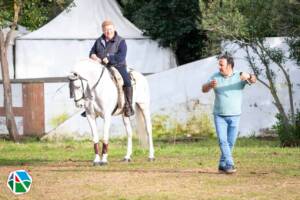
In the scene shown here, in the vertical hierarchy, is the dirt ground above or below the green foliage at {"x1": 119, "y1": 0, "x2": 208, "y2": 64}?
below

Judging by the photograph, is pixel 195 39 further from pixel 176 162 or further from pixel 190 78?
pixel 176 162

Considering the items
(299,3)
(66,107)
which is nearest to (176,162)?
(299,3)

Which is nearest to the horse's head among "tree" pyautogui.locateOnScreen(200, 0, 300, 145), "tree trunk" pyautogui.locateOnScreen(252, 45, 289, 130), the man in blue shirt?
the man in blue shirt

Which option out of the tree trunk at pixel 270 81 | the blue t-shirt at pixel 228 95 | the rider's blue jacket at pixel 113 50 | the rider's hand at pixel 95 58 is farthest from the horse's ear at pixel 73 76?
the tree trunk at pixel 270 81

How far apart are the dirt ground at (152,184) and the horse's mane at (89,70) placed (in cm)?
183

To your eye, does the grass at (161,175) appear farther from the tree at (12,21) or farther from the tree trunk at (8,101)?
the tree at (12,21)

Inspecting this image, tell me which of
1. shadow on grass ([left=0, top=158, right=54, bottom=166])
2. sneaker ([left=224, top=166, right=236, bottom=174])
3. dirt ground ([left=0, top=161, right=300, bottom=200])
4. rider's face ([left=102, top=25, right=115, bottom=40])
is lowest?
dirt ground ([left=0, top=161, right=300, bottom=200])

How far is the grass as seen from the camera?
11.9 m

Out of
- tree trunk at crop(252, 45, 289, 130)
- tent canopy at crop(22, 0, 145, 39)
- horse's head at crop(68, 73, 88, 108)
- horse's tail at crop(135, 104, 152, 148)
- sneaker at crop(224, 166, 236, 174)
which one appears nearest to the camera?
sneaker at crop(224, 166, 236, 174)

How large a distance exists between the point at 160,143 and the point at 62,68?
38.7ft

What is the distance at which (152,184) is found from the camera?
13.0 m

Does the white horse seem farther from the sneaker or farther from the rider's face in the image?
the sneaker

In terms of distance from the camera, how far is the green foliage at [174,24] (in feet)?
113

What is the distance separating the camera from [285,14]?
23344 mm
